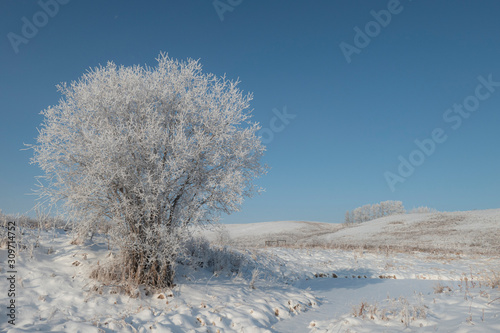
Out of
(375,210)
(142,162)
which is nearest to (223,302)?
(142,162)

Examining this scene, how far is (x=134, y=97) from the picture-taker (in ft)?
34.9

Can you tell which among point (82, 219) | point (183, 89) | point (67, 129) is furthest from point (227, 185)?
point (67, 129)

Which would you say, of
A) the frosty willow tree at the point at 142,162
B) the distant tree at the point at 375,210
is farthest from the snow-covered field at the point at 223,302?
the distant tree at the point at 375,210

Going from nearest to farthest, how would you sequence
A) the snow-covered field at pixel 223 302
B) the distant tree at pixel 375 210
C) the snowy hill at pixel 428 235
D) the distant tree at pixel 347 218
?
1. the snow-covered field at pixel 223 302
2. the snowy hill at pixel 428 235
3. the distant tree at pixel 375 210
4. the distant tree at pixel 347 218

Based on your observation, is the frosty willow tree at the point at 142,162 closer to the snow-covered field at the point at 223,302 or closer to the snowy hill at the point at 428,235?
the snow-covered field at the point at 223,302

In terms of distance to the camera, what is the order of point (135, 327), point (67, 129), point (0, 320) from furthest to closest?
1. point (67, 129)
2. point (135, 327)
3. point (0, 320)

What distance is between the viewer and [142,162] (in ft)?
31.6

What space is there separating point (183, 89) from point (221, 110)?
63.9 inches

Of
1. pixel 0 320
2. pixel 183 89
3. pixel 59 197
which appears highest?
pixel 183 89

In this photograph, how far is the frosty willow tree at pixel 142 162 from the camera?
30.8 feet

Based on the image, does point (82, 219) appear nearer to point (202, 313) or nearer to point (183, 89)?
point (202, 313)

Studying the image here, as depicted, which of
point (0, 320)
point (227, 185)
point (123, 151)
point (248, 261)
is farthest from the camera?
point (248, 261)

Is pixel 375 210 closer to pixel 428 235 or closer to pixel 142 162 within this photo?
pixel 428 235

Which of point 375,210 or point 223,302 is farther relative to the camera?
point 375,210
